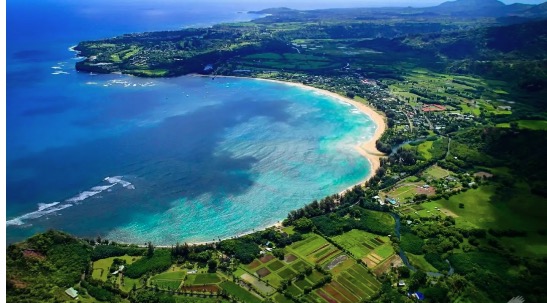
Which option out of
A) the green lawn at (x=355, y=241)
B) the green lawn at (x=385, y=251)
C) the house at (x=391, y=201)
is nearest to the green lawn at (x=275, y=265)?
the green lawn at (x=355, y=241)

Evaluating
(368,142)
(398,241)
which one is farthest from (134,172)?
(368,142)

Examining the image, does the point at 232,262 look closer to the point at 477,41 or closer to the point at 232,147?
the point at 232,147

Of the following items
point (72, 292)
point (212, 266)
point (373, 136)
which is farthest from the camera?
point (373, 136)

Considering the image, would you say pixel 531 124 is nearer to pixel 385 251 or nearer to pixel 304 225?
pixel 385 251

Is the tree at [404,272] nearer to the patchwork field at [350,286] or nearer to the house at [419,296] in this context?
the house at [419,296]

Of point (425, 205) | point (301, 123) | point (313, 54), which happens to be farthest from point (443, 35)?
point (425, 205)

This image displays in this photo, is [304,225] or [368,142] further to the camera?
[368,142]

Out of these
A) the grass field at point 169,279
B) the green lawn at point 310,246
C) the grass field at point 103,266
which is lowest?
the grass field at point 103,266
